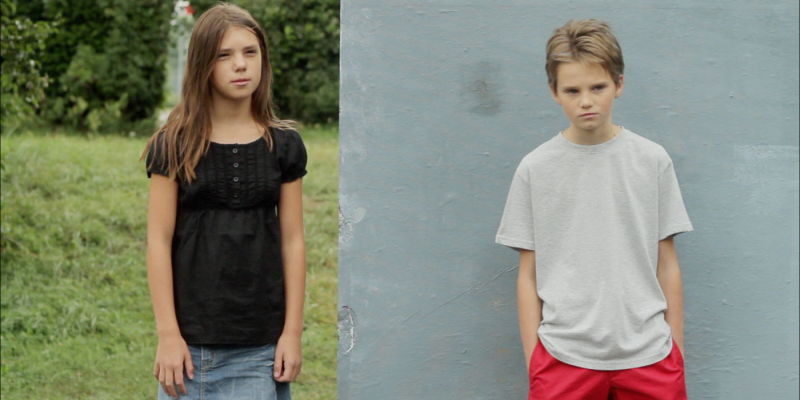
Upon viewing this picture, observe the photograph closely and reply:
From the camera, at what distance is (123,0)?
1153cm

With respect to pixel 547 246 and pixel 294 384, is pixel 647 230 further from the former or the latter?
pixel 294 384

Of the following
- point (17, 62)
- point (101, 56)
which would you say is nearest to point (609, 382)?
point (17, 62)

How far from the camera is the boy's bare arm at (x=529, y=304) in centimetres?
231

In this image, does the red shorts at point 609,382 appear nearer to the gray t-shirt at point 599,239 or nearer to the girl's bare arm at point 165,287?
the gray t-shirt at point 599,239

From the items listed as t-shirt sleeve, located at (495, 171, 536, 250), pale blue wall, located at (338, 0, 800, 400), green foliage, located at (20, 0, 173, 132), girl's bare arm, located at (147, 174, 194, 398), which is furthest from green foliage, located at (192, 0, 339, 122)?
t-shirt sleeve, located at (495, 171, 536, 250)

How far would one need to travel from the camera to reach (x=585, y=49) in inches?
86.1

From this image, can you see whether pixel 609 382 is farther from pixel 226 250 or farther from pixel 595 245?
pixel 226 250

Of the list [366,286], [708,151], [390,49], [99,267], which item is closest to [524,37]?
[390,49]

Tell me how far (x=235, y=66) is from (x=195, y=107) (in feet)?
0.51

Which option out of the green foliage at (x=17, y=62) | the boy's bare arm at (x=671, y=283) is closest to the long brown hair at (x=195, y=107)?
the boy's bare arm at (x=671, y=283)

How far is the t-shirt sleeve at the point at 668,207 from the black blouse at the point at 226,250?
0.99 meters

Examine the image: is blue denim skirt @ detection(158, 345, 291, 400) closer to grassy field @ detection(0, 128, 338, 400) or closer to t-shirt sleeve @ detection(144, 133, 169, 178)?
t-shirt sleeve @ detection(144, 133, 169, 178)

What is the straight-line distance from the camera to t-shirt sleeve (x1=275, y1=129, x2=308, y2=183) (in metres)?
2.52

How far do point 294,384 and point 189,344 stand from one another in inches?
88.0
